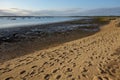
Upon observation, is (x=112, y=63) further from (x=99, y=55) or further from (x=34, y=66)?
(x=34, y=66)

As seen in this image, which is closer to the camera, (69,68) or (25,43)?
(69,68)

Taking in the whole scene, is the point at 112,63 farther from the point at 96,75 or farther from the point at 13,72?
the point at 13,72

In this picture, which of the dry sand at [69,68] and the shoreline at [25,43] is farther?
the shoreline at [25,43]

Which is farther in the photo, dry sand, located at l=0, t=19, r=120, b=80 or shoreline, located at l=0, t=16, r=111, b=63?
shoreline, located at l=0, t=16, r=111, b=63

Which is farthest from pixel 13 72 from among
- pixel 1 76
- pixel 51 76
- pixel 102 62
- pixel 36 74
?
pixel 102 62

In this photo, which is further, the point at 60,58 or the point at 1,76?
the point at 60,58

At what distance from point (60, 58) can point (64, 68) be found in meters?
1.73

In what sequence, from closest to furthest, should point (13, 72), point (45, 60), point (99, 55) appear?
1. point (13, 72)
2. point (45, 60)
3. point (99, 55)

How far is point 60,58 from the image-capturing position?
9391 mm

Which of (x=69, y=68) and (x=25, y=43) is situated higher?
(x=69, y=68)

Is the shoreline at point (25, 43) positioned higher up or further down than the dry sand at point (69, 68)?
further down

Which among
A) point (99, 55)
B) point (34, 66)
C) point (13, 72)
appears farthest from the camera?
point (99, 55)

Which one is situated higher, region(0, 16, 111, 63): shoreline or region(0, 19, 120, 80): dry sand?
region(0, 19, 120, 80): dry sand

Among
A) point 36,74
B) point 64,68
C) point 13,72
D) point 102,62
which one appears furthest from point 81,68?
point 13,72
